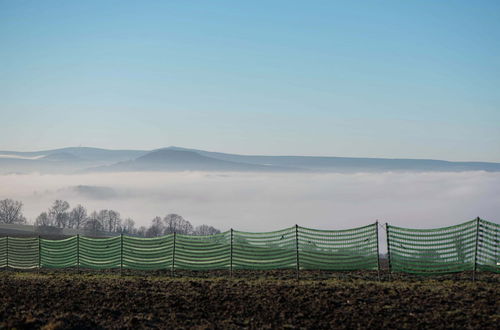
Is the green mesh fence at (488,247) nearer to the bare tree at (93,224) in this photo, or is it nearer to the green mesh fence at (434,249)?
the green mesh fence at (434,249)

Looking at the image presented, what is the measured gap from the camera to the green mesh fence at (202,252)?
21.5 m

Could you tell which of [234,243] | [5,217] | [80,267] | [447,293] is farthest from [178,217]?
[447,293]

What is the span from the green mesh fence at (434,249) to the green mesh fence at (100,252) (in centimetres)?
1172

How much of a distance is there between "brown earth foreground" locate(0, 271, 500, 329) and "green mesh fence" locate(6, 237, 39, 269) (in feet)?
36.2

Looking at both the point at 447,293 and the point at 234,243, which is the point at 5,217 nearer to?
the point at 234,243

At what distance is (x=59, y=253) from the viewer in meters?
27.7

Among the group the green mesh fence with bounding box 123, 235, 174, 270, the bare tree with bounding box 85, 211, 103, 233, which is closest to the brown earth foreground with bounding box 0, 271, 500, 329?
the green mesh fence with bounding box 123, 235, 174, 270

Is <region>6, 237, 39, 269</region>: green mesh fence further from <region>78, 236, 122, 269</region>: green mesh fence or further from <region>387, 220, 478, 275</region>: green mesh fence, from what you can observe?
<region>387, 220, 478, 275</region>: green mesh fence

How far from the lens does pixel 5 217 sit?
113 meters

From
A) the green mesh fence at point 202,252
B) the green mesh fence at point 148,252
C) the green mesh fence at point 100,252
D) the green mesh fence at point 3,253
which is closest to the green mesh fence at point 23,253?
the green mesh fence at point 3,253

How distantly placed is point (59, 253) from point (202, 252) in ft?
30.3

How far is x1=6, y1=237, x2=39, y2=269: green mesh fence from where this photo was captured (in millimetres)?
29016

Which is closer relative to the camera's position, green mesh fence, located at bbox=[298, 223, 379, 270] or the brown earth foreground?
the brown earth foreground

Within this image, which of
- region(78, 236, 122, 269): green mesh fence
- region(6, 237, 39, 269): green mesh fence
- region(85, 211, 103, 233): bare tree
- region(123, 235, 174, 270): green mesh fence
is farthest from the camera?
region(85, 211, 103, 233): bare tree
